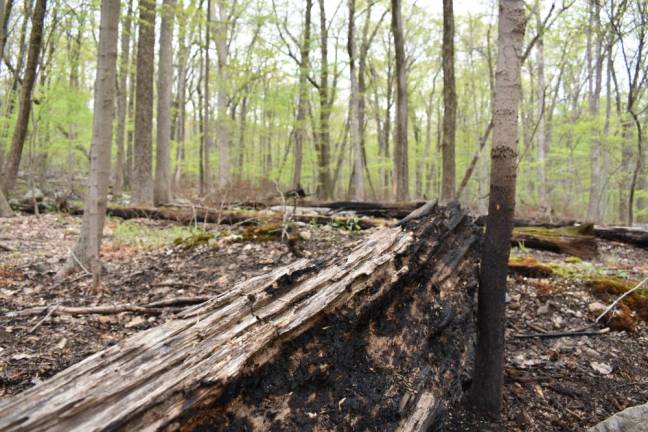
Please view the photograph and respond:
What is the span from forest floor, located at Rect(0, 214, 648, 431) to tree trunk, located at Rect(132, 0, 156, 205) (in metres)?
3.78

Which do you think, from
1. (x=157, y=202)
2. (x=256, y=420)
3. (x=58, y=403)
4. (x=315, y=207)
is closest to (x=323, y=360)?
(x=256, y=420)

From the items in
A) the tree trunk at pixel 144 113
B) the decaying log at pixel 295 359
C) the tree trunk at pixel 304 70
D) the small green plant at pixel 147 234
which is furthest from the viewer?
the tree trunk at pixel 304 70

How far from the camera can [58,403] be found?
132 centimetres

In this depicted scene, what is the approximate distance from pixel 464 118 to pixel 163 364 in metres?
29.7

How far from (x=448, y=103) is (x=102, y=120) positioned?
5.96 metres

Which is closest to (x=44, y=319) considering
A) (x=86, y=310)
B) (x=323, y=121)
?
(x=86, y=310)

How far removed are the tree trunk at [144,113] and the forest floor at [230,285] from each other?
3778 millimetres

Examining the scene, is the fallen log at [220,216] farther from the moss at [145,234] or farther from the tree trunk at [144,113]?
the tree trunk at [144,113]

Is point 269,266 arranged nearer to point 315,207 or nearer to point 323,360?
point 323,360

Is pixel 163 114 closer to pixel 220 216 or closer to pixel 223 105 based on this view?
pixel 223 105

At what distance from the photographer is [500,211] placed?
Answer: 2.35m

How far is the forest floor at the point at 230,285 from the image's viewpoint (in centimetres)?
256

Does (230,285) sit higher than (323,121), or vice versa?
(323,121)

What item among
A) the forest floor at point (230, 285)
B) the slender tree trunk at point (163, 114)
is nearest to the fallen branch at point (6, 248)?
the forest floor at point (230, 285)
